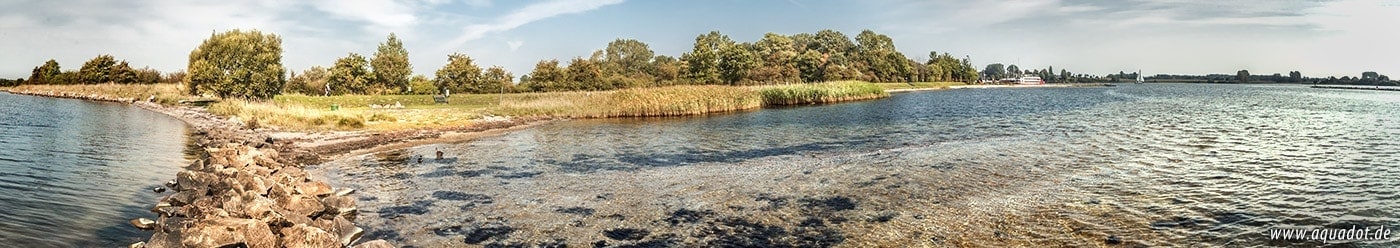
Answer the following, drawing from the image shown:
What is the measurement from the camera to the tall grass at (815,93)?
70.0 m

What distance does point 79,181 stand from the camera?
55.7 feet

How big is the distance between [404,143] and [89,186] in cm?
1235

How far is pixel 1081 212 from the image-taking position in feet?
43.5

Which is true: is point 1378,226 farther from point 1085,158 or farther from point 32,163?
point 32,163

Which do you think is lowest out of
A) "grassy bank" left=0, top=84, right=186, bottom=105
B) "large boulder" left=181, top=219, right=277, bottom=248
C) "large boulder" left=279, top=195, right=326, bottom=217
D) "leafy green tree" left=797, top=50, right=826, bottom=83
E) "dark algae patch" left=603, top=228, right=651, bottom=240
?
"dark algae patch" left=603, top=228, right=651, bottom=240

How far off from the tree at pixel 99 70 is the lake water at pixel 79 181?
9019 centimetres

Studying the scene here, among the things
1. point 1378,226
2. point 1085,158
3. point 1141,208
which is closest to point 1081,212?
point 1141,208

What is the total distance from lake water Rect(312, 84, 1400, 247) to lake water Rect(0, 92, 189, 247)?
12.9 ft

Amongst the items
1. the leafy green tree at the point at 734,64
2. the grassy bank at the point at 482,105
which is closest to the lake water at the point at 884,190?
the grassy bank at the point at 482,105

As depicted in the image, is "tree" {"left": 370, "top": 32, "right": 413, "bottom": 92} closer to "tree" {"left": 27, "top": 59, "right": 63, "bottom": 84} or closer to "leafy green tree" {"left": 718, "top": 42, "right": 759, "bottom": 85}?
"leafy green tree" {"left": 718, "top": 42, "right": 759, "bottom": 85}

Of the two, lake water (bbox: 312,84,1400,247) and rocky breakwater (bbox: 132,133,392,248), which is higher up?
rocky breakwater (bbox: 132,133,392,248)

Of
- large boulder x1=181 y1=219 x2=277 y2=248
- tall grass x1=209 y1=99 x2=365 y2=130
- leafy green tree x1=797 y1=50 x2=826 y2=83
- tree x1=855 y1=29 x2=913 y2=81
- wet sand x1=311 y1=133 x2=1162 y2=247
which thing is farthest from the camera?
tree x1=855 y1=29 x2=913 y2=81

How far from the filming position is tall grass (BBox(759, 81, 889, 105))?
70.0 meters

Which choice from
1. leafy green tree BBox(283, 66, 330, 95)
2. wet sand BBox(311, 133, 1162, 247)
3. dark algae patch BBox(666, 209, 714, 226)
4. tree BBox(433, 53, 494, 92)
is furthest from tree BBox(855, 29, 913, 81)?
dark algae patch BBox(666, 209, 714, 226)
